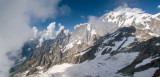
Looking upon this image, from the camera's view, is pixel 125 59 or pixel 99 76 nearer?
pixel 99 76

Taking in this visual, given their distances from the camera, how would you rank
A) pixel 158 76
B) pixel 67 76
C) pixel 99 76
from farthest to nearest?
pixel 67 76, pixel 99 76, pixel 158 76

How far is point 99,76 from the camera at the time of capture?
159000 millimetres

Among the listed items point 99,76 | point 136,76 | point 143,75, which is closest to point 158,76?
point 143,75

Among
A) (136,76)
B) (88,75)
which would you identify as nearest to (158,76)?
(136,76)

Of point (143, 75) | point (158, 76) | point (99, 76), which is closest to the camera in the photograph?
point (158, 76)

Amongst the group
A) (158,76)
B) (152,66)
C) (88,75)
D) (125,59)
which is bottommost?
(158,76)

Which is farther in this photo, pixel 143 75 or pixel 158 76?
pixel 143 75

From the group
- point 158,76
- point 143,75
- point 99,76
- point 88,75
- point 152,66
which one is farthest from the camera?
point 88,75

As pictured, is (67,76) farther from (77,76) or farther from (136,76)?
(136,76)

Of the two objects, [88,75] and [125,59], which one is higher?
[125,59]

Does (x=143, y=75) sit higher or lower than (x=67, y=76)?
lower

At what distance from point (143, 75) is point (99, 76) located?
278ft

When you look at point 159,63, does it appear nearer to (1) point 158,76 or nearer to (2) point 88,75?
(1) point 158,76

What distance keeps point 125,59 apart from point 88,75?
51.7 m
